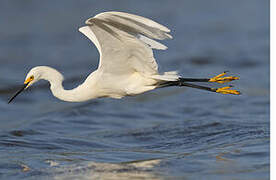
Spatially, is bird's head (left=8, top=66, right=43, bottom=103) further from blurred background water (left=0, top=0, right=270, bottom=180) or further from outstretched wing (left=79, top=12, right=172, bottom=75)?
blurred background water (left=0, top=0, right=270, bottom=180)

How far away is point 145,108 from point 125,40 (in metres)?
5.60

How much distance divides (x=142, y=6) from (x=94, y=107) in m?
11.0

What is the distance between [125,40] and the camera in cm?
752

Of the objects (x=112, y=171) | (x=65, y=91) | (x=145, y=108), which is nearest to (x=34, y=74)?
(x=65, y=91)

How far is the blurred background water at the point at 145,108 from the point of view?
7938 mm

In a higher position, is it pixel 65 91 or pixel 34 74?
pixel 34 74

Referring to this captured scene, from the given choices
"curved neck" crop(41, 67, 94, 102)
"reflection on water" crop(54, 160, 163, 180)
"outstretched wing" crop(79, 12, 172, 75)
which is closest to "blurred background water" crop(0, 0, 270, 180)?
"reflection on water" crop(54, 160, 163, 180)

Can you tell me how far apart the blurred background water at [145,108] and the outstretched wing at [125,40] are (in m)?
1.34

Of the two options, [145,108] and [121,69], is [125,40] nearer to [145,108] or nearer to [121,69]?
[121,69]

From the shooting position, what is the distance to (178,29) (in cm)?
2144

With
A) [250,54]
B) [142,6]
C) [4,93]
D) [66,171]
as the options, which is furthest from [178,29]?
[66,171]

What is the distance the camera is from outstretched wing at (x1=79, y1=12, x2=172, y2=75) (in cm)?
667

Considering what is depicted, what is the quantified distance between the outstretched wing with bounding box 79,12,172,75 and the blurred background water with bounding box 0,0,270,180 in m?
1.34

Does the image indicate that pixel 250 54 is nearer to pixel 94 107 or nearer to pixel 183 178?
pixel 94 107
